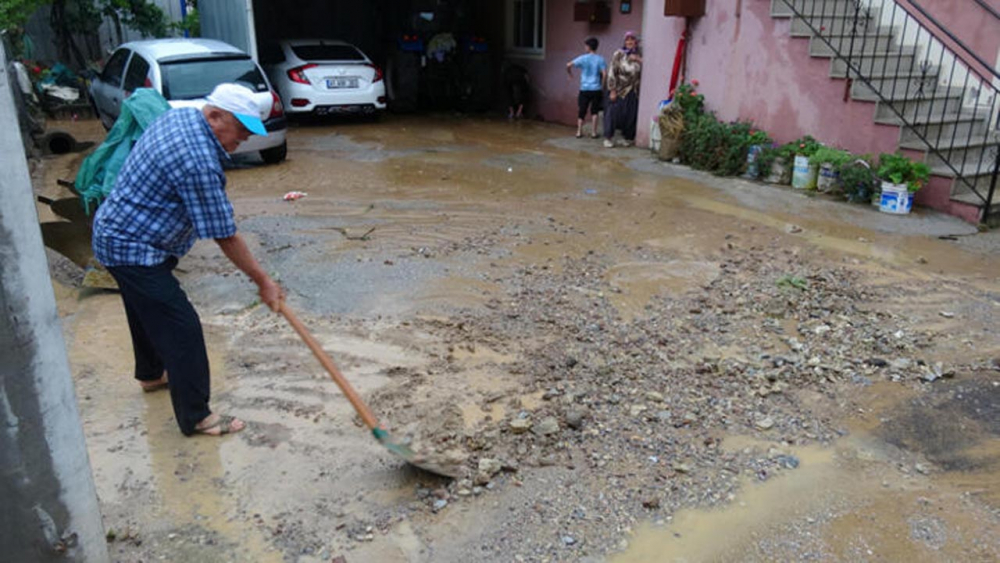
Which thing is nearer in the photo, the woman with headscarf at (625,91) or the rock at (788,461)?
the rock at (788,461)

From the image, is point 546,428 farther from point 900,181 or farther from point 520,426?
point 900,181

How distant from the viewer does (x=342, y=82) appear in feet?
42.8

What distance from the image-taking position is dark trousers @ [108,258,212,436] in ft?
11.1

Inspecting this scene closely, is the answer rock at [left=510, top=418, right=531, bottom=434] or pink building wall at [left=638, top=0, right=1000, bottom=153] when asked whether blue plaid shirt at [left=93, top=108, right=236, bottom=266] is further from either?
pink building wall at [left=638, top=0, right=1000, bottom=153]

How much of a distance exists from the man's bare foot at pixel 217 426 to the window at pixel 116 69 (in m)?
8.53

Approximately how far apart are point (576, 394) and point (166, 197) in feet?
7.43

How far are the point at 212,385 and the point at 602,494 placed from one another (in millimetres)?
2336

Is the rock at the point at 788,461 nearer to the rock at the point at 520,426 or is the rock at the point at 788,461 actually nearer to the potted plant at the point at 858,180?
the rock at the point at 520,426

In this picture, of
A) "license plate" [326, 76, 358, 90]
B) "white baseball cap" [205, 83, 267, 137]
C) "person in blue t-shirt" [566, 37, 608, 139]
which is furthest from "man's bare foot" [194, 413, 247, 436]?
"license plate" [326, 76, 358, 90]

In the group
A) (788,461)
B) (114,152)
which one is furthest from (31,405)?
(114,152)

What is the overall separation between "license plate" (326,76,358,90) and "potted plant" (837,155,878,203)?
8.31 meters

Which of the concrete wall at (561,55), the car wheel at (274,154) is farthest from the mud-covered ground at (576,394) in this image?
the concrete wall at (561,55)

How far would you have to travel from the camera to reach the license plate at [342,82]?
1295cm

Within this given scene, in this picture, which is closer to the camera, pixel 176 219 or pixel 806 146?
pixel 176 219
